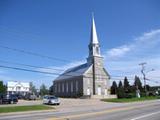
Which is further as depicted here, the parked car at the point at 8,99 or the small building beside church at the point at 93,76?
the small building beside church at the point at 93,76

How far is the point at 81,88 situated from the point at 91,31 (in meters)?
16.4

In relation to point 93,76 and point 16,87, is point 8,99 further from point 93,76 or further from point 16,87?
point 16,87

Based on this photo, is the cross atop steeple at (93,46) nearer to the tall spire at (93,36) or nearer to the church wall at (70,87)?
the tall spire at (93,36)

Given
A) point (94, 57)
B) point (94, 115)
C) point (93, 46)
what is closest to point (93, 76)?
point (94, 57)

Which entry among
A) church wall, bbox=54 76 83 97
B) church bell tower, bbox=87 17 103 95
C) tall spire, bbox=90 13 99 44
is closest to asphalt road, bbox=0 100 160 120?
church bell tower, bbox=87 17 103 95

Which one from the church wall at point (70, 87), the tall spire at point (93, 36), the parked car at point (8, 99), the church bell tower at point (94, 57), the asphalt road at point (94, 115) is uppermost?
the tall spire at point (93, 36)

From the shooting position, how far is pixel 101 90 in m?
83.1

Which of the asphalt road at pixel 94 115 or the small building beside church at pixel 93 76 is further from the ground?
the small building beside church at pixel 93 76

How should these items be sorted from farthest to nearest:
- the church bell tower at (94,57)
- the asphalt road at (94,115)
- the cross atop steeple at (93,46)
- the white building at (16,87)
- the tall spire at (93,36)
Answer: the white building at (16,87)
the tall spire at (93,36)
the cross atop steeple at (93,46)
the church bell tower at (94,57)
the asphalt road at (94,115)

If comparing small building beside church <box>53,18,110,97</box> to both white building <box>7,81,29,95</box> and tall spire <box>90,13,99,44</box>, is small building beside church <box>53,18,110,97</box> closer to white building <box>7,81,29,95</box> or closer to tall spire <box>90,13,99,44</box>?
tall spire <box>90,13,99,44</box>

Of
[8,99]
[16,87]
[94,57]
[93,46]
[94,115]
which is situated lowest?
[94,115]

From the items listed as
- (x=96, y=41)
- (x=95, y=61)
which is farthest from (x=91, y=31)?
(x=95, y=61)

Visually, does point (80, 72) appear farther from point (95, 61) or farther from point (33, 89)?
point (33, 89)

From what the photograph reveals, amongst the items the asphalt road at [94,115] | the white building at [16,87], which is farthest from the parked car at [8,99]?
the white building at [16,87]
